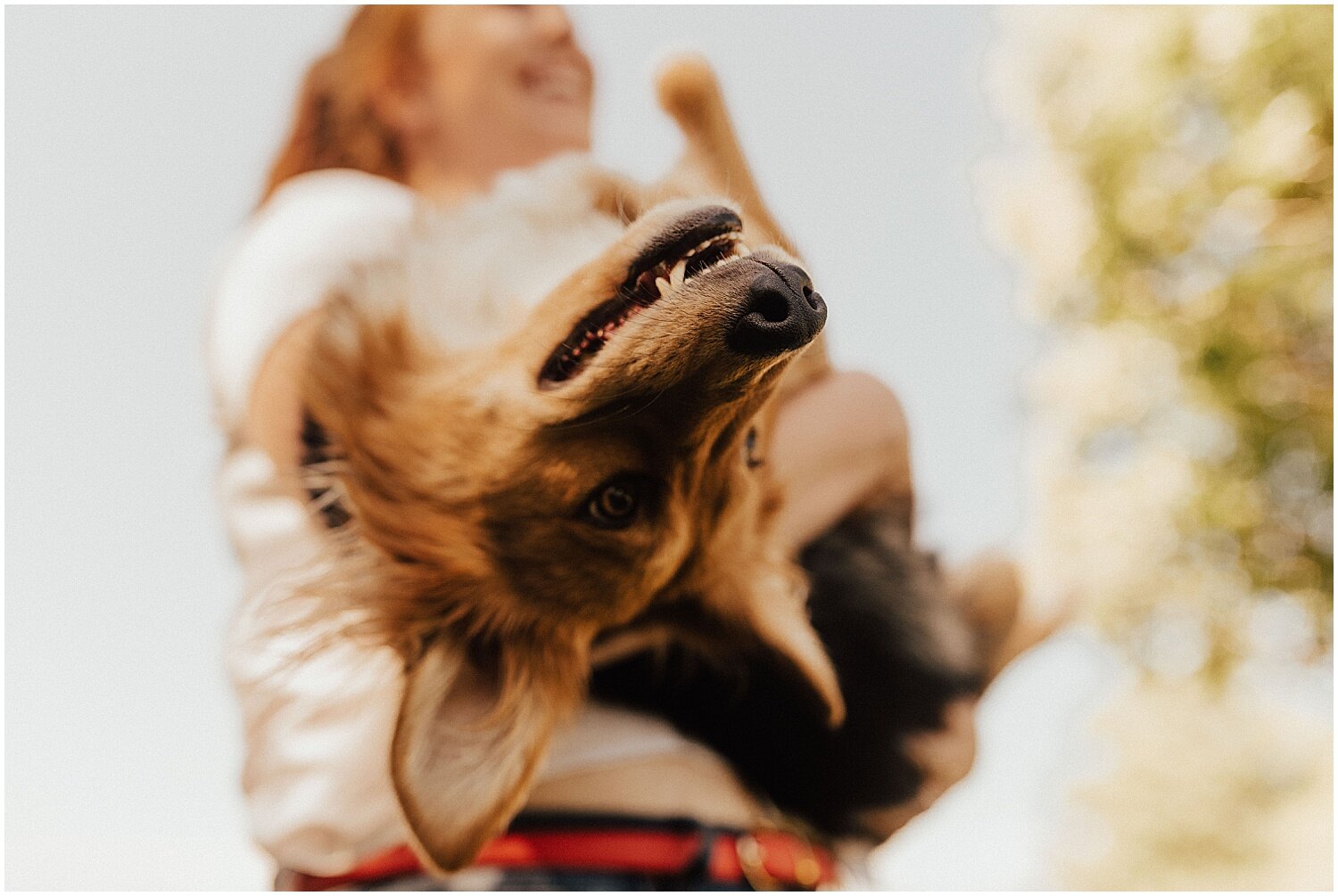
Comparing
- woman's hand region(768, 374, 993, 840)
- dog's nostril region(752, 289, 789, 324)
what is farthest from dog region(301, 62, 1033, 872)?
woman's hand region(768, 374, 993, 840)

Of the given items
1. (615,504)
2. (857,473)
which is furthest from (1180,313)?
(615,504)

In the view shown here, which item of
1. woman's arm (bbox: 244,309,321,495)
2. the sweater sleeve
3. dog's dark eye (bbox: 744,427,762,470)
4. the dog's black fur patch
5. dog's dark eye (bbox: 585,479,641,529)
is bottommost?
the dog's black fur patch

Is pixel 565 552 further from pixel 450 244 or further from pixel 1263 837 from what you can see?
pixel 1263 837

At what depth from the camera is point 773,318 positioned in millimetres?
1297

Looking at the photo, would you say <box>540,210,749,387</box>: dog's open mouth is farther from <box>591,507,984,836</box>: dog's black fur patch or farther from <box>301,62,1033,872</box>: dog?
<box>591,507,984,836</box>: dog's black fur patch

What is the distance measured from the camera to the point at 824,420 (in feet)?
8.04

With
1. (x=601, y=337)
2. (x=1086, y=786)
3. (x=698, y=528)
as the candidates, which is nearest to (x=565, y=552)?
(x=698, y=528)

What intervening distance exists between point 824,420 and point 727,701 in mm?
677

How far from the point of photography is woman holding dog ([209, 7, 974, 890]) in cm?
199

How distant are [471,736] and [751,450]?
0.70 m

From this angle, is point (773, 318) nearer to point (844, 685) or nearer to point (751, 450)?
point (751, 450)

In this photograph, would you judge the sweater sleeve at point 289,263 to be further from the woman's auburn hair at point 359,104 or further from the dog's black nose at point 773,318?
the dog's black nose at point 773,318

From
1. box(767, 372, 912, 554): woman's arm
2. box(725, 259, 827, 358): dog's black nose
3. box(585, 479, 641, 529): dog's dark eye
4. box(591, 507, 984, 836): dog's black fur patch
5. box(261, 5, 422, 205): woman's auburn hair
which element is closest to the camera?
box(725, 259, 827, 358): dog's black nose

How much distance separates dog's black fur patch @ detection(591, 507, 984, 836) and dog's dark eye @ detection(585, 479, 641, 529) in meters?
0.53
